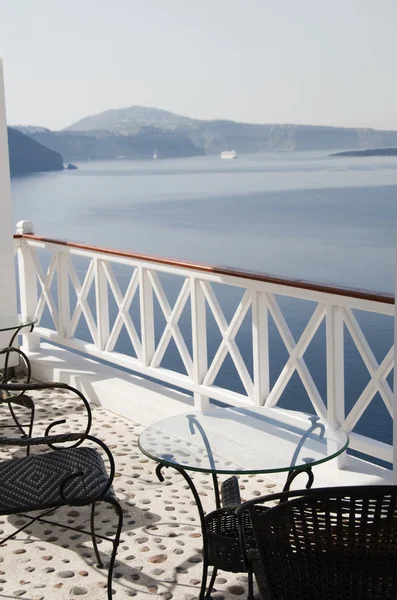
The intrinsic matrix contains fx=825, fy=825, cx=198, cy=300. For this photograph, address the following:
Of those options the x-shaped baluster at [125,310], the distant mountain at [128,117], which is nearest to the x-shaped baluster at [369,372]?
the x-shaped baluster at [125,310]

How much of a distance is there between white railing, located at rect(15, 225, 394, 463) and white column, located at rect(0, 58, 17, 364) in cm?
23

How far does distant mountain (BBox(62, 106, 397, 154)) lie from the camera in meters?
23.5

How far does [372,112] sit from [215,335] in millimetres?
15076

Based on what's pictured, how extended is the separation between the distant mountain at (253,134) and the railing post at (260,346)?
16.9 m

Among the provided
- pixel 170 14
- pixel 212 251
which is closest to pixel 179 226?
pixel 212 251

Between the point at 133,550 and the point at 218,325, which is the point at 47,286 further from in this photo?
the point at 133,550

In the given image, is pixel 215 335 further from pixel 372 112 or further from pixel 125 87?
pixel 125 87

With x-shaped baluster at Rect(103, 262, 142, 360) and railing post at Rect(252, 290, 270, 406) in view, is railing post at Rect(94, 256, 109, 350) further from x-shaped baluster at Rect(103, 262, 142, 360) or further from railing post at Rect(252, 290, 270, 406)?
railing post at Rect(252, 290, 270, 406)

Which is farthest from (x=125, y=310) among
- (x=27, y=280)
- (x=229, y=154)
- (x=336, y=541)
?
(x=229, y=154)

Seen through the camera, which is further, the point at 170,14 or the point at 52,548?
the point at 170,14

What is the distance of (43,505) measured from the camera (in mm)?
2916

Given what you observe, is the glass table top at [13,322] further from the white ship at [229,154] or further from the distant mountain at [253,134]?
the white ship at [229,154]

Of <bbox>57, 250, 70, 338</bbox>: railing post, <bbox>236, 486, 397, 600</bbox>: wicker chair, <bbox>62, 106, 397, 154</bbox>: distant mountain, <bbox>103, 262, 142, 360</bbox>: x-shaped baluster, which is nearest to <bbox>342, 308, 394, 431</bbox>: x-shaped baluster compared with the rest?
<bbox>236, 486, 397, 600</bbox>: wicker chair

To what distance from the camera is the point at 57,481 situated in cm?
312
